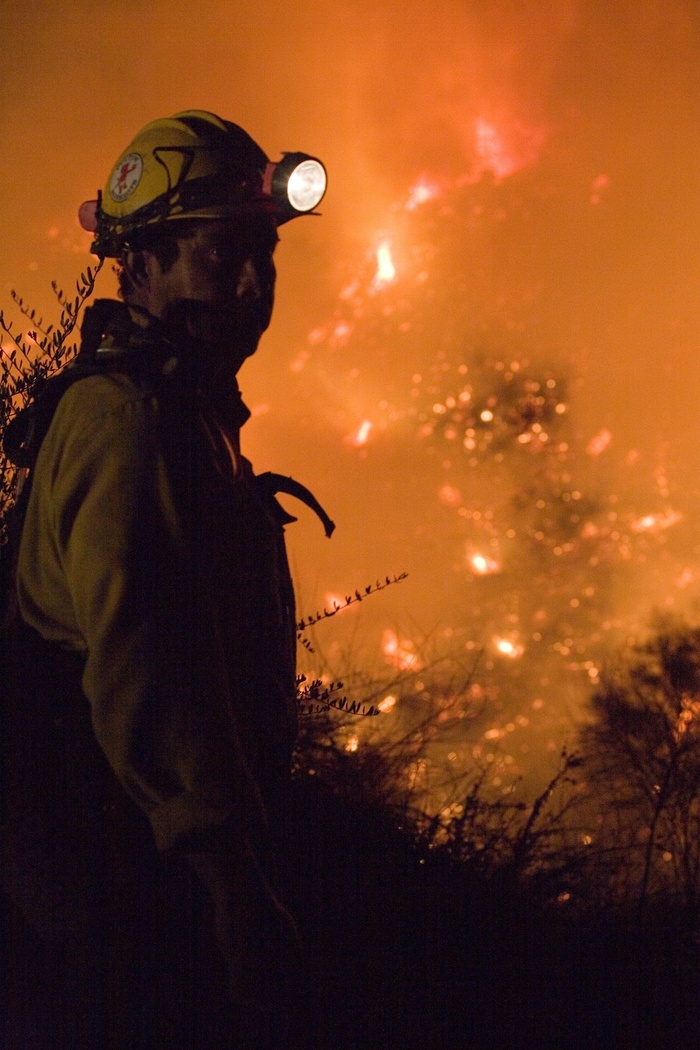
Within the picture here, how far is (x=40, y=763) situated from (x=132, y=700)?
30 centimetres

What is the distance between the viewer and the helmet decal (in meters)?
2.06

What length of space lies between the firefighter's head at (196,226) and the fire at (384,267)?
15.3 m

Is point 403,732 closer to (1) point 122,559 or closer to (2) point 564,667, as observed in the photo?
(1) point 122,559

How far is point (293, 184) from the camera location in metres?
2.20

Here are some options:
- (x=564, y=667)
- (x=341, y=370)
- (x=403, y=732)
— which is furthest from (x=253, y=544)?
(x=564, y=667)

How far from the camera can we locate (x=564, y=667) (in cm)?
2183

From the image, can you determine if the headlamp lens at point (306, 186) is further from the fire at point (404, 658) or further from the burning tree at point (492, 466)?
the burning tree at point (492, 466)

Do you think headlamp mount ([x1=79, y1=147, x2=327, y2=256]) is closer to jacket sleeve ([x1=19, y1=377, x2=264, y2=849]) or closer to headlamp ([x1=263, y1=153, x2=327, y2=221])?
headlamp ([x1=263, y1=153, x2=327, y2=221])

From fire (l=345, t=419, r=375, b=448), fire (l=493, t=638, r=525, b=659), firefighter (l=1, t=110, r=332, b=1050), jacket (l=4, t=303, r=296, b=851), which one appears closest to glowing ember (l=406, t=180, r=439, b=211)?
fire (l=345, t=419, r=375, b=448)

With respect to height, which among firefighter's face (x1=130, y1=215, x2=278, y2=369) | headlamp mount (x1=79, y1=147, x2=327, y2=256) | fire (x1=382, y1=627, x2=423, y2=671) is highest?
fire (x1=382, y1=627, x2=423, y2=671)

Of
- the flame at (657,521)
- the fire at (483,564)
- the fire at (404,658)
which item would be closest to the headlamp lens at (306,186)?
the fire at (404,658)

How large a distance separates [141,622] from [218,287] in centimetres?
74

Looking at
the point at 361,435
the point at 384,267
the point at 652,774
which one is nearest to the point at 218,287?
the point at 652,774

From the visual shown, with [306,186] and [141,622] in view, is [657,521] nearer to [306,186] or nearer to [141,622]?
[306,186]
